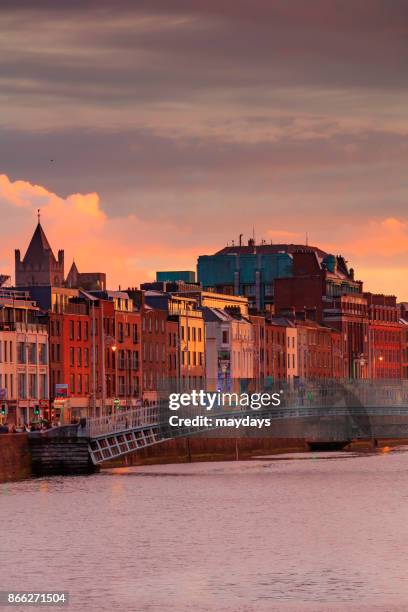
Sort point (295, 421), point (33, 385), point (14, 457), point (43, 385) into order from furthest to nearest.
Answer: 1. point (295, 421)
2. point (43, 385)
3. point (33, 385)
4. point (14, 457)

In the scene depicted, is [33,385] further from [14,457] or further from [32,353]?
[14,457]

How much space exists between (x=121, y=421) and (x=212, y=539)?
130 feet

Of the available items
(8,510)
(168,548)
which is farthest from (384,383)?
(168,548)

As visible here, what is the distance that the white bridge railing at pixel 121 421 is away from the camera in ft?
378

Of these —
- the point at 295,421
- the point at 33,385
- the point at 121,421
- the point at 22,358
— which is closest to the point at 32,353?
the point at 22,358

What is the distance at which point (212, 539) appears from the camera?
3275 inches

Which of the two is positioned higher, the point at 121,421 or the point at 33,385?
the point at 33,385

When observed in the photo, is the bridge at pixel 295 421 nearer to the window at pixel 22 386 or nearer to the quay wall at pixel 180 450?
the quay wall at pixel 180 450

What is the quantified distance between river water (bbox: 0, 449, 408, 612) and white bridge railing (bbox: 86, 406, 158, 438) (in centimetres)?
231

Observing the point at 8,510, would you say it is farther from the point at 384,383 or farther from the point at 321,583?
the point at 384,383

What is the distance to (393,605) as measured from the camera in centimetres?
6456

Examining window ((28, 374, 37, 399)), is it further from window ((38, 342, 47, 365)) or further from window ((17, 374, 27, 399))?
window ((38, 342, 47, 365))

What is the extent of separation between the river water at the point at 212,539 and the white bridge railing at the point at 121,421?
2310 mm

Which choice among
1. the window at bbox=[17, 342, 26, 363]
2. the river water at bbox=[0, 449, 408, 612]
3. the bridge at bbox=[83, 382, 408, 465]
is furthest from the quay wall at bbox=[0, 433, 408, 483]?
the window at bbox=[17, 342, 26, 363]
